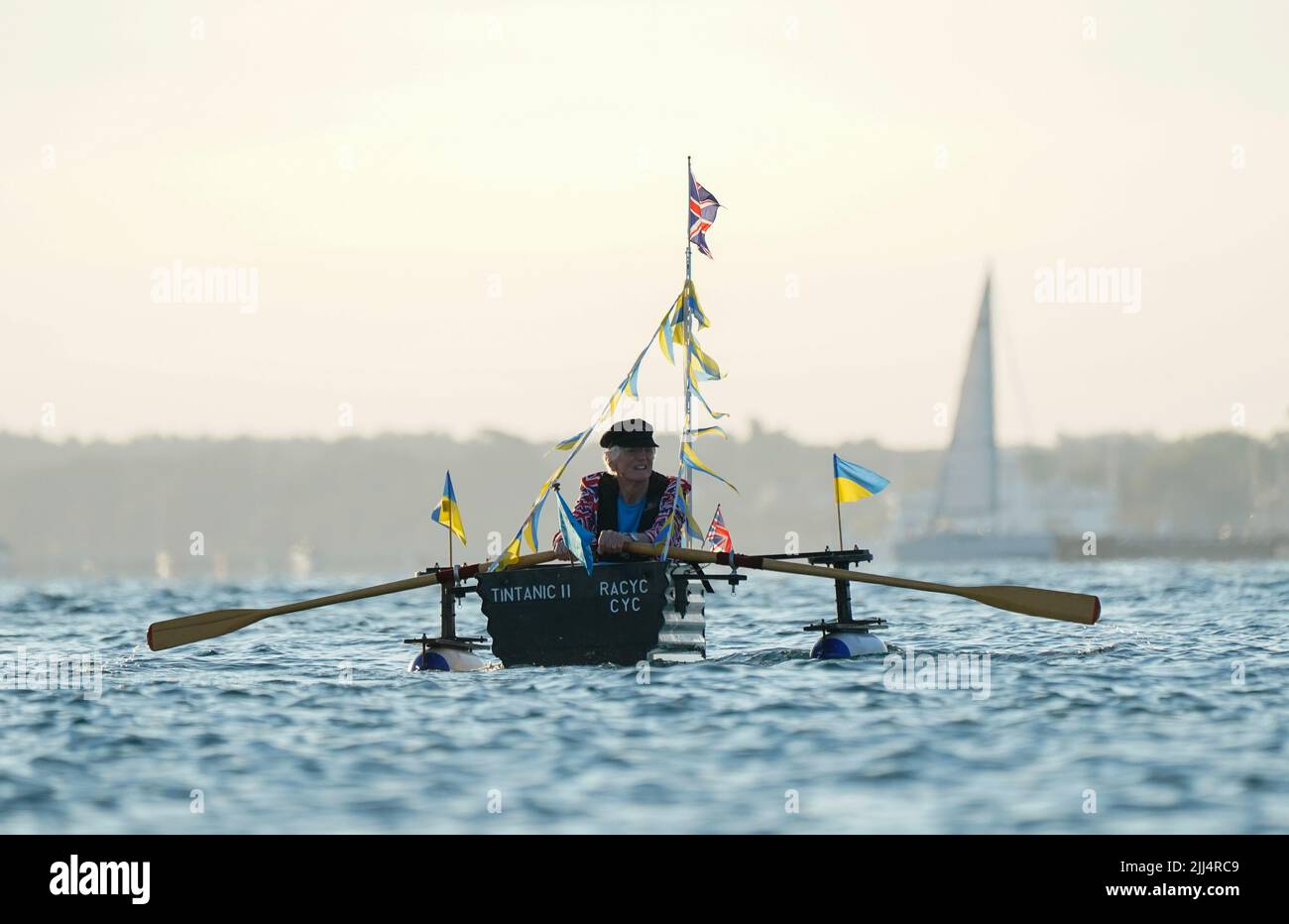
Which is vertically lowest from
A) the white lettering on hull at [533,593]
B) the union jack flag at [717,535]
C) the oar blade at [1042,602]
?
the oar blade at [1042,602]

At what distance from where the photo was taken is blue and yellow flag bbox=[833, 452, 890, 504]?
61.4 ft

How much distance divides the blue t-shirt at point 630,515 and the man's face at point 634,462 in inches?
14.4

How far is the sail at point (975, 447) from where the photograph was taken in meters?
82.4

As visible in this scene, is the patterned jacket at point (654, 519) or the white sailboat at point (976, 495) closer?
the patterned jacket at point (654, 519)

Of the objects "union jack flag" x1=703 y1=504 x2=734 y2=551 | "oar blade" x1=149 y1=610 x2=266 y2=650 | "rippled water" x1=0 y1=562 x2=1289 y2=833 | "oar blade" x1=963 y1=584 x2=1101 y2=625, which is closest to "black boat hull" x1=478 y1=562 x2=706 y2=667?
"rippled water" x1=0 y1=562 x2=1289 y2=833

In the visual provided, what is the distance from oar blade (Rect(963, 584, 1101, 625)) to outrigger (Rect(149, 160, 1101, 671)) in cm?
1

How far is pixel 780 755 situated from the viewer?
13.3 m

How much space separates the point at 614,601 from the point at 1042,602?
171 inches

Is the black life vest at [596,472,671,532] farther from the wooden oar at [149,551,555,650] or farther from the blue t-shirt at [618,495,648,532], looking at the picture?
the wooden oar at [149,551,555,650]

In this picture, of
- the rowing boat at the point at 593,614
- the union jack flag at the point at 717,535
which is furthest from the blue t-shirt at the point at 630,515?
the union jack flag at the point at 717,535

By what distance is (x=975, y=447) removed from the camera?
8669 centimetres

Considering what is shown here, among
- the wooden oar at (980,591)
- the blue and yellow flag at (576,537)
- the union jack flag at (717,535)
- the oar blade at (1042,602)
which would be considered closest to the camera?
the blue and yellow flag at (576,537)

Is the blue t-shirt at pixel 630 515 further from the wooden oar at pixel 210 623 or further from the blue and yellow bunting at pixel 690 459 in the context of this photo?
the wooden oar at pixel 210 623

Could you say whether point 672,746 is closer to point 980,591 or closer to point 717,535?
point 980,591
